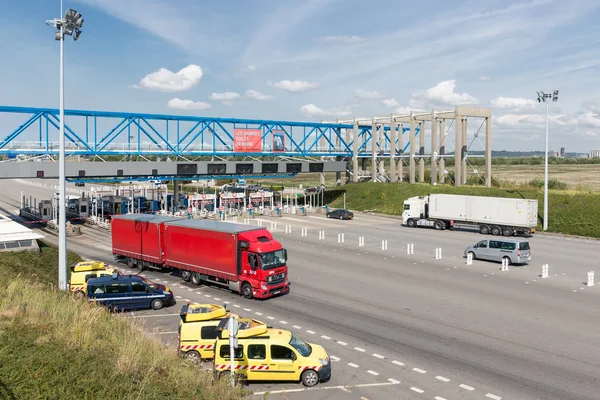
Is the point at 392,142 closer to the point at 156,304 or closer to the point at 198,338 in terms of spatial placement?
the point at 156,304

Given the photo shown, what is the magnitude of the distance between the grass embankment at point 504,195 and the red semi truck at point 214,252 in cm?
3238

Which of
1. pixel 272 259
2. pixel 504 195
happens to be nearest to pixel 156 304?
pixel 272 259

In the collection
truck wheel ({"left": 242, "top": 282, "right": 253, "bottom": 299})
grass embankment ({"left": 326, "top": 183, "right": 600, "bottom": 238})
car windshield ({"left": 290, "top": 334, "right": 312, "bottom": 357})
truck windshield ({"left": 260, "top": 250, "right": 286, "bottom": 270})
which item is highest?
grass embankment ({"left": 326, "top": 183, "right": 600, "bottom": 238})

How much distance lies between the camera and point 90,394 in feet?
30.9

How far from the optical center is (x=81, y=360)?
10.6 m

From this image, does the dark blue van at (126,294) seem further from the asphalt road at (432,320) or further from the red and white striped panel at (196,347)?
the red and white striped panel at (196,347)

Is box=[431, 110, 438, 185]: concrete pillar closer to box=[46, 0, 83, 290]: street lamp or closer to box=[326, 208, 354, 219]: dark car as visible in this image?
box=[326, 208, 354, 219]: dark car

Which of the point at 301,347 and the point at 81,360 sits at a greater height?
the point at 81,360

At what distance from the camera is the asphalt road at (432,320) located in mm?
14039

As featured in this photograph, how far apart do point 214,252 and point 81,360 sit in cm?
1380

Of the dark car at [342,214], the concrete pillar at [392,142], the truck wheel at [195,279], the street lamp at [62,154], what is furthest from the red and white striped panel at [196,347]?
the concrete pillar at [392,142]

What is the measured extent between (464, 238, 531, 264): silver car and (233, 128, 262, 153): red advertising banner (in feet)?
121

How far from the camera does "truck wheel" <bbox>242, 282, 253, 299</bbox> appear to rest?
2305cm

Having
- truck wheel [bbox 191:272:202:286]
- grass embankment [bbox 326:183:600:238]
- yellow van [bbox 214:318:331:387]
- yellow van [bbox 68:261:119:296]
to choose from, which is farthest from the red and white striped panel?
grass embankment [bbox 326:183:600:238]
